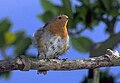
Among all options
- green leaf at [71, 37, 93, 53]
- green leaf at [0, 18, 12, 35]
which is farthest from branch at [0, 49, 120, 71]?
green leaf at [0, 18, 12, 35]

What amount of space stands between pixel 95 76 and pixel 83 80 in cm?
62

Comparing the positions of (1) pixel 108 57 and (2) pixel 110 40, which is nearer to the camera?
(1) pixel 108 57

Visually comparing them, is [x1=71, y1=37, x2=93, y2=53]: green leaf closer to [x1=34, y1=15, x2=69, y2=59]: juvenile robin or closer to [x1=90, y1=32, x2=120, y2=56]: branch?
[x1=90, y1=32, x2=120, y2=56]: branch

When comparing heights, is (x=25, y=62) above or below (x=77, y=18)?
below

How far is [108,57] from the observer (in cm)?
112

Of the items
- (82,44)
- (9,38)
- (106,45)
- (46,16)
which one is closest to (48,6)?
(46,16)

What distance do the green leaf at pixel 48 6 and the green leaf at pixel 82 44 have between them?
0.19 meters

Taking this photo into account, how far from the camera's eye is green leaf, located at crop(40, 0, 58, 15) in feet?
6.68

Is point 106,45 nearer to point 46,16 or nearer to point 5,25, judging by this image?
point 46,16

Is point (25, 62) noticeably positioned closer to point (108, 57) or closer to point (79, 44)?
point (108, 57)

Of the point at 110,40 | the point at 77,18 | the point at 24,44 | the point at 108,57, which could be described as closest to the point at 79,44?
the point at 77,18

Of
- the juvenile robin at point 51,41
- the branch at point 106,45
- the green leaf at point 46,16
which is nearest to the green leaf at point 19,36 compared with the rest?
the green leaf at point 46,16

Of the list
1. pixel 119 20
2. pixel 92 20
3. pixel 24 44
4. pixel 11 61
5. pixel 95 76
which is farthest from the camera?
pixel 24 44

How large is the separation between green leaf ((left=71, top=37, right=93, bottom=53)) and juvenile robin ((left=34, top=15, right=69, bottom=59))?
0.98 meters
